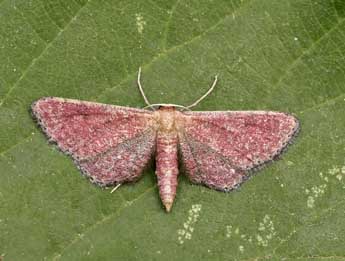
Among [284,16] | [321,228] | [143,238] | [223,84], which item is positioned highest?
[284,16]

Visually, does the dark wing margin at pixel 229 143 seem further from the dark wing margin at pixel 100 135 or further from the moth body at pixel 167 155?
the dark wing margin at pixel 100 135

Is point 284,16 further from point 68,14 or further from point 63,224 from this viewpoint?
point 63,224

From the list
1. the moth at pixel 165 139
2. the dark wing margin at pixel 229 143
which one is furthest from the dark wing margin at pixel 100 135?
the dark wing margin at pixel 229 143

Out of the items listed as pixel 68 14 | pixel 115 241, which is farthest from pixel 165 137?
pixel 68 14

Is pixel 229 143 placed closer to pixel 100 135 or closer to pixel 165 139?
pixel 165 139

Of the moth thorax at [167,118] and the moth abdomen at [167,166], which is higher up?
the moth thorax at [167,118]

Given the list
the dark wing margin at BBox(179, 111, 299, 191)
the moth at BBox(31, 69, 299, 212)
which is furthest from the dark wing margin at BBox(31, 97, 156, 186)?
the dark wing margin at BBox(179, 111, 299, 191)

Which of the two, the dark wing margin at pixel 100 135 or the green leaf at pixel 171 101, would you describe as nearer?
the green leaf at pixel 171 101
